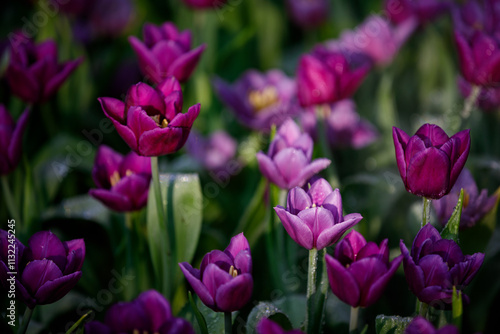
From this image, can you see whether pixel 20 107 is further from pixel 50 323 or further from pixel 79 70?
pixel 50 323

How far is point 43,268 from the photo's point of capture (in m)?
0.61

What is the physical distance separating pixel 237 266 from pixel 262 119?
611 millimetres

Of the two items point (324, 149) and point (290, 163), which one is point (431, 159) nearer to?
point (290, 163)

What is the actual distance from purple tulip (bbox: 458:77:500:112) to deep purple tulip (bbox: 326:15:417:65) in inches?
8.0

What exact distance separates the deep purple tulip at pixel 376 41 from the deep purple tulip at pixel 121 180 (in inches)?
26.5

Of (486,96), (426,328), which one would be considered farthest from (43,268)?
(486,96)

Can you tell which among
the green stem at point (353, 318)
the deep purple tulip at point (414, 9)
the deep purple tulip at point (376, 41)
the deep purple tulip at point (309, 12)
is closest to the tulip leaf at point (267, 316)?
the green stem at point (353, 318)

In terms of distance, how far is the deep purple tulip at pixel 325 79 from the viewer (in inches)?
38.8

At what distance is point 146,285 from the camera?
0.90m

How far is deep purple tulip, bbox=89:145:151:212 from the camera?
76cm

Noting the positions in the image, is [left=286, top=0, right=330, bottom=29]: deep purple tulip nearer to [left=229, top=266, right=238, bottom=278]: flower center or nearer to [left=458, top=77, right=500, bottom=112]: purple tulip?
[left=458, top=77, right=500, bottom=112]: purple tulip

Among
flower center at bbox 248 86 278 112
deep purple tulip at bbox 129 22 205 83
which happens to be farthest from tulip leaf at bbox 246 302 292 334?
flower center at bbox 248 86 278 112

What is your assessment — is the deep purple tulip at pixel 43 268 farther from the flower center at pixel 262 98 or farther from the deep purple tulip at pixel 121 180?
the flower center at pixel 262 98

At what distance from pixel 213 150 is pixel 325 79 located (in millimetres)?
347
